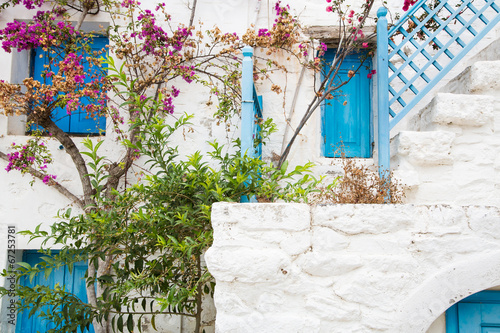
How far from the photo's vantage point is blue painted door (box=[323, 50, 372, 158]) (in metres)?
4.34

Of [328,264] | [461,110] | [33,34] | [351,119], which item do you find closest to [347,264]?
[328,264]

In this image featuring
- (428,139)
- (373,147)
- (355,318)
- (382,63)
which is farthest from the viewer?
(373,147)

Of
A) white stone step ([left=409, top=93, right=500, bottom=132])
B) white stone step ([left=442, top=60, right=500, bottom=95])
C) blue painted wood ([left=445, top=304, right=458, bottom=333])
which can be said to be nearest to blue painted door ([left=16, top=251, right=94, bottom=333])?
blue painted wood ([left=445, top=304, right=458, bottom=333])

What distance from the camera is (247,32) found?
4.12m

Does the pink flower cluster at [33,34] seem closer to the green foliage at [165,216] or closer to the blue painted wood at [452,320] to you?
the green foliage at [165,216]

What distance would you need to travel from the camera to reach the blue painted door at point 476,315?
2541 mm

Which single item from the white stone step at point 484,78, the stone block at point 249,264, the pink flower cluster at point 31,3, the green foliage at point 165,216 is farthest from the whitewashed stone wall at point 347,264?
the pink flower cluster at point 31,3

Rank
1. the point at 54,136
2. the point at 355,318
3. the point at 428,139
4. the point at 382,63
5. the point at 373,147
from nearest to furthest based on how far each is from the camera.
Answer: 1. the point at 355,318
2. the point at 428,139
3. the point at 382,63
4. the point at 54,136
5. the point at 373,147

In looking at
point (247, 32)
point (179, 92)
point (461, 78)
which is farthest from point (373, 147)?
point (179, 92)

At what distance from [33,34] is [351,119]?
303cm

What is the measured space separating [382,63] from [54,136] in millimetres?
2857

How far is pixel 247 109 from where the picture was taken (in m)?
2.91

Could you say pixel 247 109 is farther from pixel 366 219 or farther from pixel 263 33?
pixel 263 33

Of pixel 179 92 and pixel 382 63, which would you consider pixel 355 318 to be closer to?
pixel 382 63
